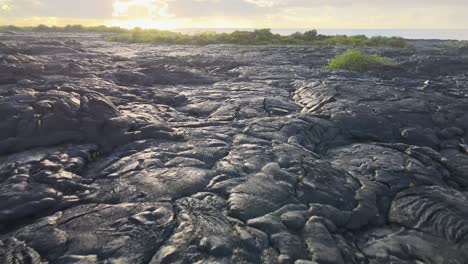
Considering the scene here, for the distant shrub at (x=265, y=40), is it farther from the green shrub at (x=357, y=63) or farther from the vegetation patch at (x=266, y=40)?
the green shrub at (x=357, y=63)

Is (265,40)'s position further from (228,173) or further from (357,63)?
(228,173)

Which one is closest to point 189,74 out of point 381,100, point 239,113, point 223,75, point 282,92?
point 223,75

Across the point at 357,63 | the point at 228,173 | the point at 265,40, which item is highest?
the point at 265,40

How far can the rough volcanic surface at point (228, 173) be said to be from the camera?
195 inches

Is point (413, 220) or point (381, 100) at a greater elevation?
point (381, 100)

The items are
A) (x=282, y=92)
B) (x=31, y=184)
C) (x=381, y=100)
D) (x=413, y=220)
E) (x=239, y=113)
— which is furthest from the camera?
(x=282, y=92)

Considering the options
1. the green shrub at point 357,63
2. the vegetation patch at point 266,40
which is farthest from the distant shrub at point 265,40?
the green shrub at point 357,63

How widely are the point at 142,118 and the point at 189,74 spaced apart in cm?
622

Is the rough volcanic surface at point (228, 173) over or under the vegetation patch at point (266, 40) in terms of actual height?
under

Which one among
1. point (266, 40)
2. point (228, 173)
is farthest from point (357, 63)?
point (266, 40)

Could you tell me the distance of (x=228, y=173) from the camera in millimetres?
6699

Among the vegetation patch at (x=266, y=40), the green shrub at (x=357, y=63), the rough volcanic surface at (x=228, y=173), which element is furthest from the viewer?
the vegetation patch at (x=266, y=40)

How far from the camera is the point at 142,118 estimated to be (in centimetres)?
920

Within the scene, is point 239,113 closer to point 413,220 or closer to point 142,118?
point 142,118
